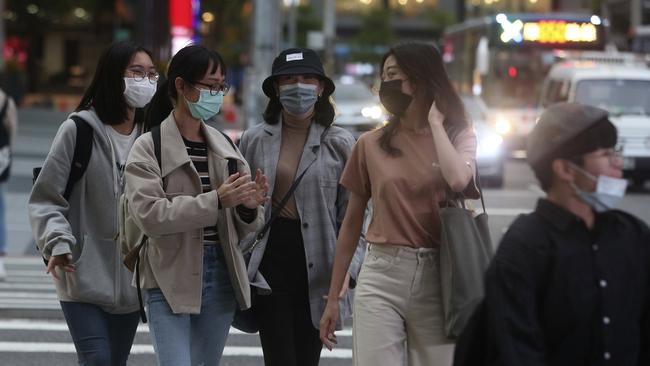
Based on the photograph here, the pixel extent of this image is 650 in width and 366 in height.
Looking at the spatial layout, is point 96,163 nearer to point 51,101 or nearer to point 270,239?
point 270,239

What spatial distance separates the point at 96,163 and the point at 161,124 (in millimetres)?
485

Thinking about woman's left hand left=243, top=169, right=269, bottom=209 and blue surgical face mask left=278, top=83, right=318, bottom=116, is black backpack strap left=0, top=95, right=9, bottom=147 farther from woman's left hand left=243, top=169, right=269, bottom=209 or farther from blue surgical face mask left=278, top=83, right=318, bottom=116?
woman's left hand left=243, top=169, right=269, bottom=209

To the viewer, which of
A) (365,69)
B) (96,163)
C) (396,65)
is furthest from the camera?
(365,69)

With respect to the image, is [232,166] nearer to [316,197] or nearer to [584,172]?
[316,197]

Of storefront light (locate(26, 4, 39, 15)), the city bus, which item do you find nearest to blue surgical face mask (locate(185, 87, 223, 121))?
the city bus

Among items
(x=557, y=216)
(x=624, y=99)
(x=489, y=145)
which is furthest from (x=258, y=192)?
(x=624, y=99)

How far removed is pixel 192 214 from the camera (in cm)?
473

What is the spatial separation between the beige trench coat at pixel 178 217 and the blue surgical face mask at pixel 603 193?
5.56 ft

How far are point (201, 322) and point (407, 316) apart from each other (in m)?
0.87

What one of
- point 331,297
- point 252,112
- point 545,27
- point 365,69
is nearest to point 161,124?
point 331,297

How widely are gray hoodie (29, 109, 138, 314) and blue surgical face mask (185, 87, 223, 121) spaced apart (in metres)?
0.60

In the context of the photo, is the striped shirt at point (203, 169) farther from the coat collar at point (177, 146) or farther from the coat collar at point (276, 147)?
the coat collar at point (276, 147)

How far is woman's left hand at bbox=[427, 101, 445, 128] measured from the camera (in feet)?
15.3

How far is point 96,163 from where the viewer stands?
5.35 metres
